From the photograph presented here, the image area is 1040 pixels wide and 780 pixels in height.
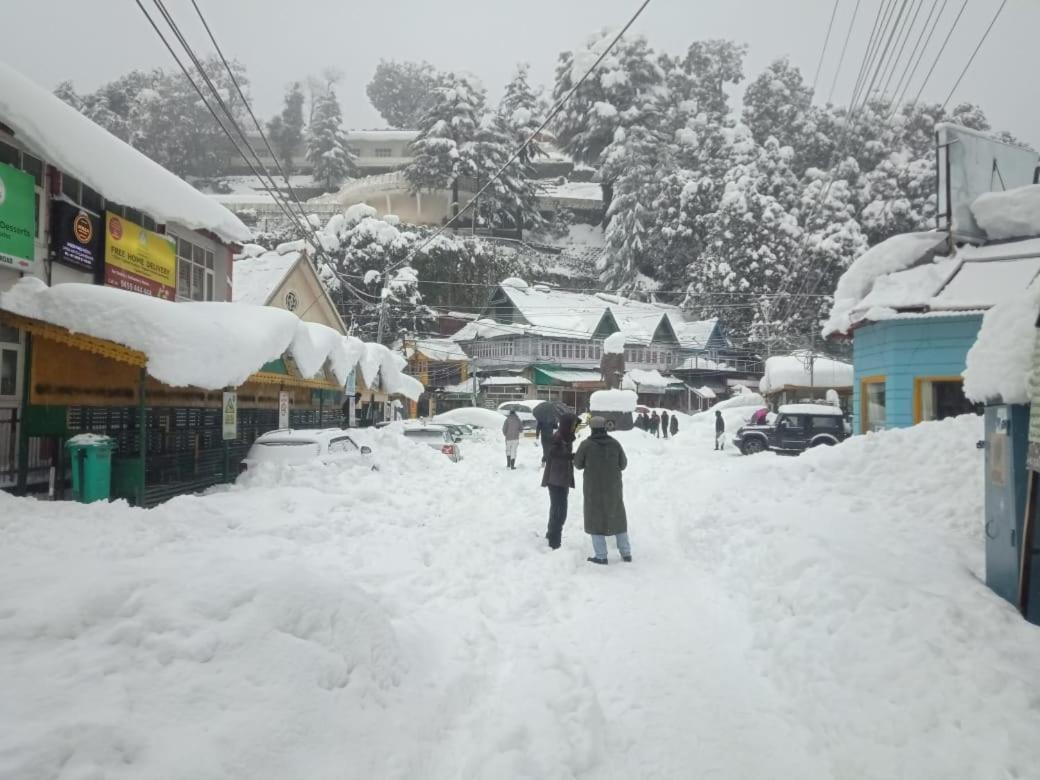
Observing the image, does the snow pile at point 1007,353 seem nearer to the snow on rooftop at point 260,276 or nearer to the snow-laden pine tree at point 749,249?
the snow on rooftop at point 260,276

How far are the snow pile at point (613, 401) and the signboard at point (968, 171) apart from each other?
21.3 metres

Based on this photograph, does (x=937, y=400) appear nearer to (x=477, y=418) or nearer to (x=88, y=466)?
(x=88, y=466)

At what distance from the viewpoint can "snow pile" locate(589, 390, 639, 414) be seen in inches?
1379

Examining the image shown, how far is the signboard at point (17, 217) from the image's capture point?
32.7 feet

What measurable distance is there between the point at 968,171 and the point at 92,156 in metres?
19.8

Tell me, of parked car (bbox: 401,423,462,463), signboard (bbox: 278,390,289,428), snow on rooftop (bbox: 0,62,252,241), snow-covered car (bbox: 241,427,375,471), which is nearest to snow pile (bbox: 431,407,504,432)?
parked car (bbox: 401,423,462,463)

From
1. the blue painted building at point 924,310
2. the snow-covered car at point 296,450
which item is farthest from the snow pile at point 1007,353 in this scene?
the snow-covered car at point 296,450

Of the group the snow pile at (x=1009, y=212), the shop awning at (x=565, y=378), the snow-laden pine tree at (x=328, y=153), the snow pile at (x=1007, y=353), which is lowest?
the snow pile at (x=1007, y=353)

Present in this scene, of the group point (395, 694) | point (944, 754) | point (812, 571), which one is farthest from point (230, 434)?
point (944, 754)

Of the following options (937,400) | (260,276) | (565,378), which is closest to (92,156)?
(260,276)

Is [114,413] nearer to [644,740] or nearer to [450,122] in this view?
[644,740]

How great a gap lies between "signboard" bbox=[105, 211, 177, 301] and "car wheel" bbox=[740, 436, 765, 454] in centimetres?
1910

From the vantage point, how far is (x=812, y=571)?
5582 millimetres

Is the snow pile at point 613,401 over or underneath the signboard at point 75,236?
underneath
